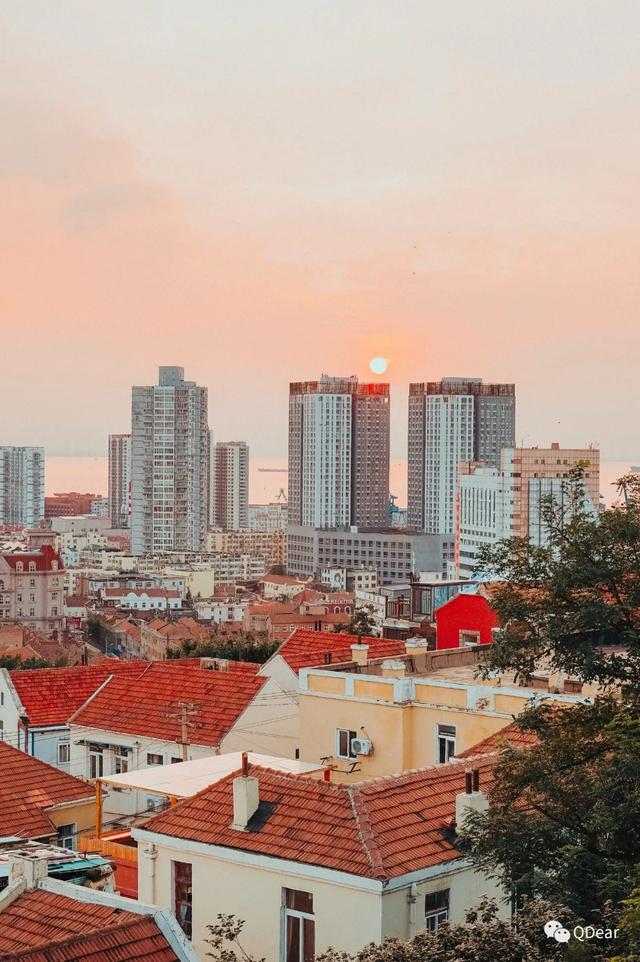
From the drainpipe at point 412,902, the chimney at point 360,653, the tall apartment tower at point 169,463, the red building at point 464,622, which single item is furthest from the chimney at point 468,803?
the tall apartment tower at point 169,463

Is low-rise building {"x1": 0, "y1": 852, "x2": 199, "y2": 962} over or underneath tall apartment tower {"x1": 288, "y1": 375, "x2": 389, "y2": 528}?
underneath

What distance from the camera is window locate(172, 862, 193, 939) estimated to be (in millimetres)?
11625

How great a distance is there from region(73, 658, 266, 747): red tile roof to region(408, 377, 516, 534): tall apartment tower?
488 feet

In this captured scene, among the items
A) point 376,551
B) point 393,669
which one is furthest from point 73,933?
point 376,551

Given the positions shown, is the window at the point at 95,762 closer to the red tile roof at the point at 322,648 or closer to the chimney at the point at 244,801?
the red tile roof at the point at 322,648

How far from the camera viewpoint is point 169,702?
74.4 feet

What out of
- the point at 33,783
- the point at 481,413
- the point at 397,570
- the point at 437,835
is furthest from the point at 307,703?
the point at 481,413

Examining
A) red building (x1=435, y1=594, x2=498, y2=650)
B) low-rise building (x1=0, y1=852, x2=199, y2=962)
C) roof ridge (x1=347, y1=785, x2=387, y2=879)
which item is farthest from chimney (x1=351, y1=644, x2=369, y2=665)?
low-rise building (x1=0, y1=852, x2=199, y2=962)

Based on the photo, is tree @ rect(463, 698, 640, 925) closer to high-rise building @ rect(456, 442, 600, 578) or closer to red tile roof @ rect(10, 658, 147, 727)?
red tile roof @ rect(10, 658, 147, 727)

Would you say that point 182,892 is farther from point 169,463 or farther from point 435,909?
point 169,463

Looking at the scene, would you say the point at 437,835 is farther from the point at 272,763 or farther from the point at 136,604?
the point at 136,604

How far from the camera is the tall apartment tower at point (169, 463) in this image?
164 m

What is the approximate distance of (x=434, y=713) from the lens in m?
17.3

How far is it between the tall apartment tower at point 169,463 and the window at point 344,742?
146303 millimetres
